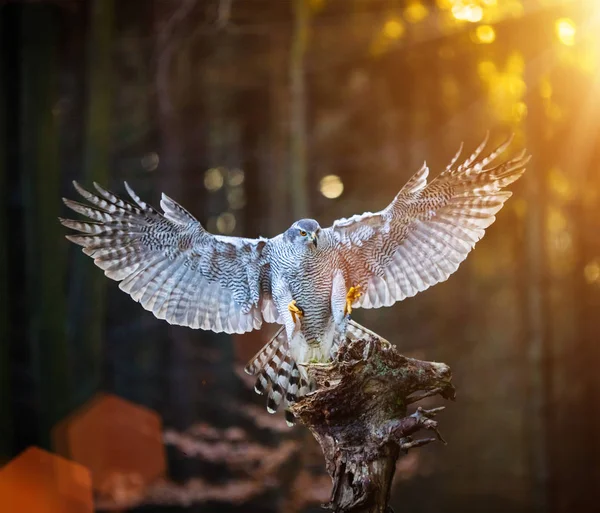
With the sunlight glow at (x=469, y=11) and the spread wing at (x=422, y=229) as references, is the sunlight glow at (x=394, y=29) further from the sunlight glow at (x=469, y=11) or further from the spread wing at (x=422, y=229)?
the spread wing at (x=422, y=229)

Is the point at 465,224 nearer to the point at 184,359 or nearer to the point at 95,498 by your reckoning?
the point at 184,359

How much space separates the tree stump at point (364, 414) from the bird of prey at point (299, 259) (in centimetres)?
42

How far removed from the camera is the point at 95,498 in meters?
2.35

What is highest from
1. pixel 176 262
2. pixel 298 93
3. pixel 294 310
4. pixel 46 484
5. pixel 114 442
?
pixel 298 93

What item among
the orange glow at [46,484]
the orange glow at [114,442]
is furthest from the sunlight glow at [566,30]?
the orange glow at [46,484]

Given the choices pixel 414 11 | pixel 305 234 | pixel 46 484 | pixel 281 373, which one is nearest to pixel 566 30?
pixel 414 11

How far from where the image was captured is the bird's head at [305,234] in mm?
1849

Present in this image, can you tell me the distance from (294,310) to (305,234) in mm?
258

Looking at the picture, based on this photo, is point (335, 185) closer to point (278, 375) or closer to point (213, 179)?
point (213, 179)

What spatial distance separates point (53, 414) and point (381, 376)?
150 cm

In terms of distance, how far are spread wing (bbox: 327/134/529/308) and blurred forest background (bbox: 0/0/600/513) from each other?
29 centimetres

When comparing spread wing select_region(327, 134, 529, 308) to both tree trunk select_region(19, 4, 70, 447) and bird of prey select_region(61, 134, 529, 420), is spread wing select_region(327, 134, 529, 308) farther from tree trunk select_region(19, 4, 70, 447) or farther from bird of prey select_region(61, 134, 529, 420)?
tree trunk select_region(19, 4, 70, 447)

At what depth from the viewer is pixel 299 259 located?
1.90 m

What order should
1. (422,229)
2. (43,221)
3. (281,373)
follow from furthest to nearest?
1. (43,221)
2. (281,373)
3. (422,229)
